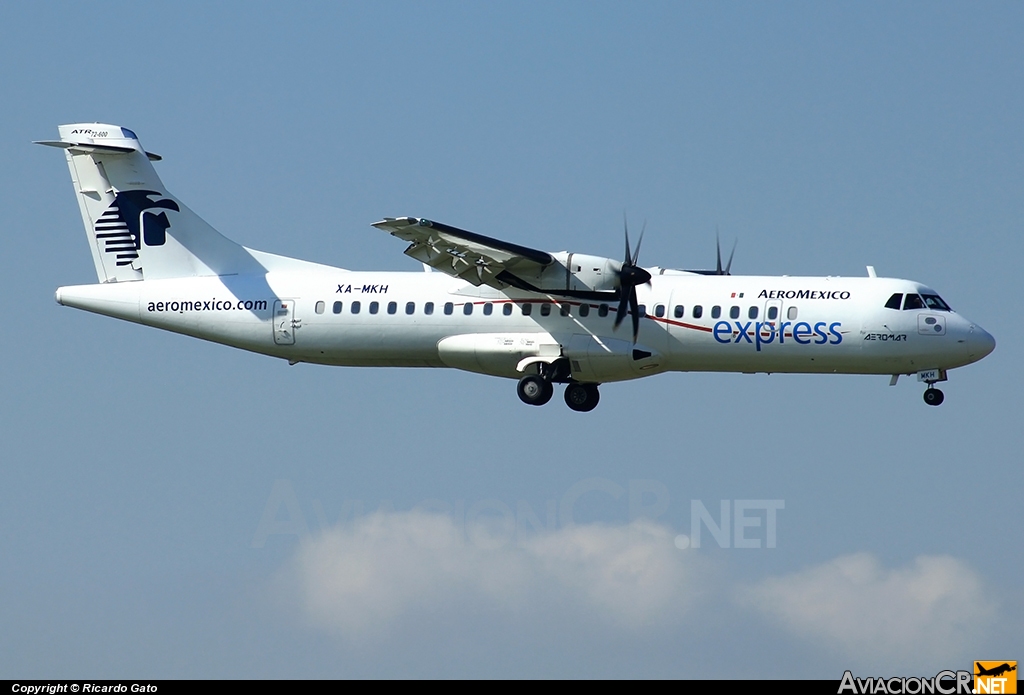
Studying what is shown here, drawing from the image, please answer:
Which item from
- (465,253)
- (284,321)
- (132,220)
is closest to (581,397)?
(465,253)

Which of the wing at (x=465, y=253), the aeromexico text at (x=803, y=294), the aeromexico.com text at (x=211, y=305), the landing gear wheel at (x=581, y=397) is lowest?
the landing gear wheel at (x=581, y=397)

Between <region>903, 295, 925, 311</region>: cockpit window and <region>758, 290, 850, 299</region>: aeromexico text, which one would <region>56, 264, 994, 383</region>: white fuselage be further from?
<region>903, 295, 925, 311</region>: cockpit window

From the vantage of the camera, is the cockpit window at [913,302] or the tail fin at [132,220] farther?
the tail fin at [132,220]

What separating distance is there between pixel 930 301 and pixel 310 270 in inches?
541

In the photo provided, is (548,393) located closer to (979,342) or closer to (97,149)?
(979,342)

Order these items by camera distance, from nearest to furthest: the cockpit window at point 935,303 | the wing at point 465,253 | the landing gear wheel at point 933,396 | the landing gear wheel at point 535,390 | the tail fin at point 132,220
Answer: the wing at point 465,253
the cockpit window at point 935,303
the landing gear wheel at point 933,396
the landing gear wheel at point 535,390
the tail fin at point 132,220

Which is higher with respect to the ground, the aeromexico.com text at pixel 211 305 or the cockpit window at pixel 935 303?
the cockpit window at pixel 935 303

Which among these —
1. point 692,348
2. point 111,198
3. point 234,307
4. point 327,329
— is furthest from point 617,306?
point 111,198

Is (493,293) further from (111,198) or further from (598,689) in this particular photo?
(598,689)

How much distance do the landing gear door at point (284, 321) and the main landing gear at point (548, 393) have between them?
208 inches

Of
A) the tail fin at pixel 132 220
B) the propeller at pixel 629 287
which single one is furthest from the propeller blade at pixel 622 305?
the tail fin at pixel 132 220

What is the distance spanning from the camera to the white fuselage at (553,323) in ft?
106

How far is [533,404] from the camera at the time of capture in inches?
1332

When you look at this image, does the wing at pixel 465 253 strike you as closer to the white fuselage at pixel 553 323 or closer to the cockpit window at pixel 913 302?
the white fuselage at pixel 553 323
